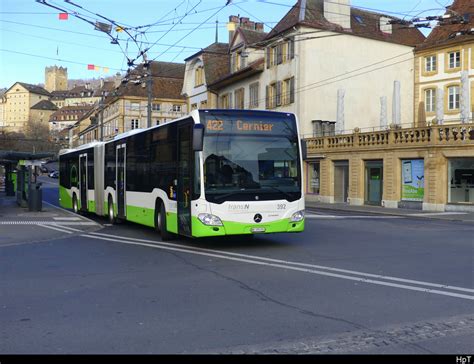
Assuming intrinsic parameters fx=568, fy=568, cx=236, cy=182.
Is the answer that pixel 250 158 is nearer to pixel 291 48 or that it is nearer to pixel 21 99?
pixel 291 48

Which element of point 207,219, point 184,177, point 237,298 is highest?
point 184,177

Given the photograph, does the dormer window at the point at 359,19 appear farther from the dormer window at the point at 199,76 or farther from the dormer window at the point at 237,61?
the dormer window at the point at 199,76

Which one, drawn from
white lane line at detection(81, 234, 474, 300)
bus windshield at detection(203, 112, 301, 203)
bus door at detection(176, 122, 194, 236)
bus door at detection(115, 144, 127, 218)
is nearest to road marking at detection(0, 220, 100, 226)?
bus door at detection(115, 144, 127, 218)

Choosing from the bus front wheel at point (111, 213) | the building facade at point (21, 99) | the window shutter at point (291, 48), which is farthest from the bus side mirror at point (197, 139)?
the building facade at point (21, 99)

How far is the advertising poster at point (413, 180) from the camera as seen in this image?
1224 inches

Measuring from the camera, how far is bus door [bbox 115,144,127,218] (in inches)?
709

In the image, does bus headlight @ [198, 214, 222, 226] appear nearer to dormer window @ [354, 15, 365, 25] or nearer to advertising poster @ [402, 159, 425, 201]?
advertising poster @ [402, 159, 425, 201]

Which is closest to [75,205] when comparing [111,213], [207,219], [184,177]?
[111,213]

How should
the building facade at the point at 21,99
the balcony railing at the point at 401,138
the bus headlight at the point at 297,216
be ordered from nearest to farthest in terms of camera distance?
1. the bus headlight at the point at 297,216
2. the balcony railing at the point at 401,138
3. the building facade at the point at 21,99

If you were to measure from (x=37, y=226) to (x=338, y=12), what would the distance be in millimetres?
32522

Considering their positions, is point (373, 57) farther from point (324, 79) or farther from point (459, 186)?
point (459, 186)

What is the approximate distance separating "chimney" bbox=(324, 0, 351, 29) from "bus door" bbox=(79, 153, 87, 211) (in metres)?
26.7

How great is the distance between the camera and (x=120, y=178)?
1833 cm

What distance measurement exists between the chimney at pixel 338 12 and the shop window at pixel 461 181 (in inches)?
711
